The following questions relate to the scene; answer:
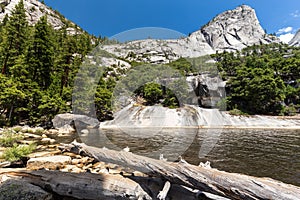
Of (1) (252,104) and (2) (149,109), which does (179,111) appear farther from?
(1) (252,104)

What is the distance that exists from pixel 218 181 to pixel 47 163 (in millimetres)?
6027

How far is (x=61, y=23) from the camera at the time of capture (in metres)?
86.1

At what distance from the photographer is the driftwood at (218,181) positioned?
303cm

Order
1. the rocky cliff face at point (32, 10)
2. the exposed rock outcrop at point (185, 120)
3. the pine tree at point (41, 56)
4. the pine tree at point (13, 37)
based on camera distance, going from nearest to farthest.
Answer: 1. the pine tree at point (13, 37)
2. the pine tree at point (41, 56)
3. the exposed rock outcrop at point (185, 120)
4. the rocky cliff face at point (32, 10)

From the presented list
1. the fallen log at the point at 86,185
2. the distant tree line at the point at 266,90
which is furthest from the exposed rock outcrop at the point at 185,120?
the fallen log at the point at 86,185

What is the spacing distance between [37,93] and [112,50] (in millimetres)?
42529

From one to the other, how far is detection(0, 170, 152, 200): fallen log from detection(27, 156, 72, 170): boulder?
1570 millimetres

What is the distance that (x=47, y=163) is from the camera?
21.9 feet

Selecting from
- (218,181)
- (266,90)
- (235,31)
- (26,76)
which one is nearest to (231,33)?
(235,31)

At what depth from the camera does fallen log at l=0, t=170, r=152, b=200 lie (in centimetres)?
403

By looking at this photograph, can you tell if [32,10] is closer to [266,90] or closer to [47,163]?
[266,90]

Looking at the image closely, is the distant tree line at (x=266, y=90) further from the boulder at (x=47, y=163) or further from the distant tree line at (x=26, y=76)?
the boulder at (x=47, y=163)

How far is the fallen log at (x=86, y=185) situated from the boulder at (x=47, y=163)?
1.57 m

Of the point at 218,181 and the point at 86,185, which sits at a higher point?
the point at 218,181
